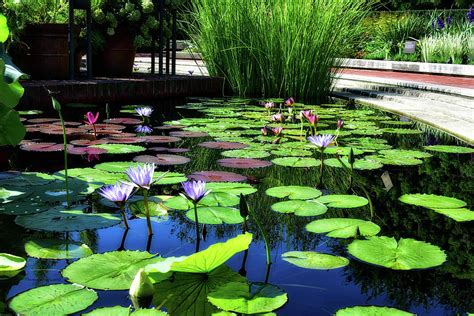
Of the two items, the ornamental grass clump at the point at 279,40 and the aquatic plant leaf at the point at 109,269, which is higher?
the ornamental grass clump at the point at 279,40

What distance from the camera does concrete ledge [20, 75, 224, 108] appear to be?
4.29 m

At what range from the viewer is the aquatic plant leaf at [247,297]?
107 centimetres

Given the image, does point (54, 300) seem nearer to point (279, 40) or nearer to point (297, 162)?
point (297, 162)

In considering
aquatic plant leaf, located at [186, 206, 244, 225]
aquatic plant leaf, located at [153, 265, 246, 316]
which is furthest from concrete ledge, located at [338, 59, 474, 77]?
aquatic plant leaf, located at [153, 265, 246, 316]

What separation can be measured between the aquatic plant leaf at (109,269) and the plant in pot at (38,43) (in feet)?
12.0

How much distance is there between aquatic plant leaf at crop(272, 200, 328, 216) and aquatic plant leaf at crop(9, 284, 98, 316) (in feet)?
2.45

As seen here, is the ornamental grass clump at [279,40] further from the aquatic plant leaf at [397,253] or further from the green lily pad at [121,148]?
the aquatic plant leaf at [397,253]

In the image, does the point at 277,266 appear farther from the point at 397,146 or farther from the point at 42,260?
the point at 397,146

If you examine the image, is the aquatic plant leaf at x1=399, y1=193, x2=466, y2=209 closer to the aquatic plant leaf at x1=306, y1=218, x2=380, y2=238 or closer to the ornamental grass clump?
the aquatic plant leaf at x1=306, y1=218, x2=380, y2=238

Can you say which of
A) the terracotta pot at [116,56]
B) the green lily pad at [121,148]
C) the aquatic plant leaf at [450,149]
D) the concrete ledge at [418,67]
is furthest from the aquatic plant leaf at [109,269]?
the concrete ledge at [418,67]

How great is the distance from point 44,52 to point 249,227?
3801 millimetres

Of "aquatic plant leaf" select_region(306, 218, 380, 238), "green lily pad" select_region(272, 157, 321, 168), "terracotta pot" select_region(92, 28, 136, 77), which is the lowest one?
"aquatic plant leaf" select_region(306, 218, 380, 238)

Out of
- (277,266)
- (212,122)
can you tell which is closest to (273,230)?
(277,266)

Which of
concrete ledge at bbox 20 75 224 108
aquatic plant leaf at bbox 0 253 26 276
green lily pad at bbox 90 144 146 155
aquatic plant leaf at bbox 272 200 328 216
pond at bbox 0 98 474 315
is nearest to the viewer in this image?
pond at bbox 0 98 474 315
